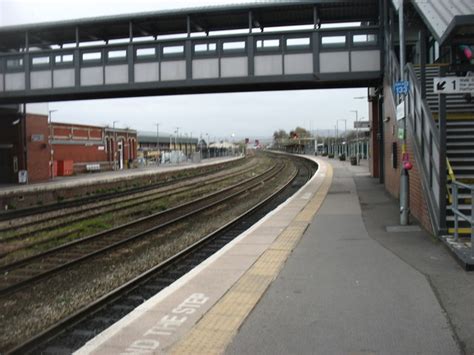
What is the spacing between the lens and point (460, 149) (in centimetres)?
1166

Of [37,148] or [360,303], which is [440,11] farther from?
[37,148]

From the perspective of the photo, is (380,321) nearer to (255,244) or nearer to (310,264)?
(310,264)

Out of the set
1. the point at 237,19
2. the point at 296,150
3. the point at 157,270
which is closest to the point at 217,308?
the point at 157,270

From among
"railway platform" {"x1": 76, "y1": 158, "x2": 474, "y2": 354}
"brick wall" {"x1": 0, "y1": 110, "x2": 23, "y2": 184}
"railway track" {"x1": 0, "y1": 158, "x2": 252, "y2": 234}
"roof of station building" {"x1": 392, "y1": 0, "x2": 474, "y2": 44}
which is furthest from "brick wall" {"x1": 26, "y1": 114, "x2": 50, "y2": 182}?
"railway platform" {"x1": 76, "y1": 158, "x2": 474, "y2": 354}

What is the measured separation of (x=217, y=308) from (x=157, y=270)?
370cm

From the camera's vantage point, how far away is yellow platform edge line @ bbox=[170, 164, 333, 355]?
4613 millimetres

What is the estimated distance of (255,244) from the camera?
9.96 meters

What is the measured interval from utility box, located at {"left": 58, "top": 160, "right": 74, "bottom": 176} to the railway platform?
40.7 meters

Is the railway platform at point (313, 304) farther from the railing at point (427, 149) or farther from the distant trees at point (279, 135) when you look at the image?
the distant trees at point (279, 135)

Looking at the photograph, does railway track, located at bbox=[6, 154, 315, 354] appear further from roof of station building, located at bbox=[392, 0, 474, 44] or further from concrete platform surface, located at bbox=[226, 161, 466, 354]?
roof of station building, located at bbox=[392, 0, 474, 44]

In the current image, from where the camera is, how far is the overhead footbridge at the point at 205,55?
2253cm

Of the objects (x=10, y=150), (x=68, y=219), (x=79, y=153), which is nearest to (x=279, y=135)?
(x=79, y=153)

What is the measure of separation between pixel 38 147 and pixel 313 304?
37574mm

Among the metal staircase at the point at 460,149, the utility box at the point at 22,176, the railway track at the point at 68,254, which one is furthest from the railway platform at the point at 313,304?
the utility box at the point at 22,176
